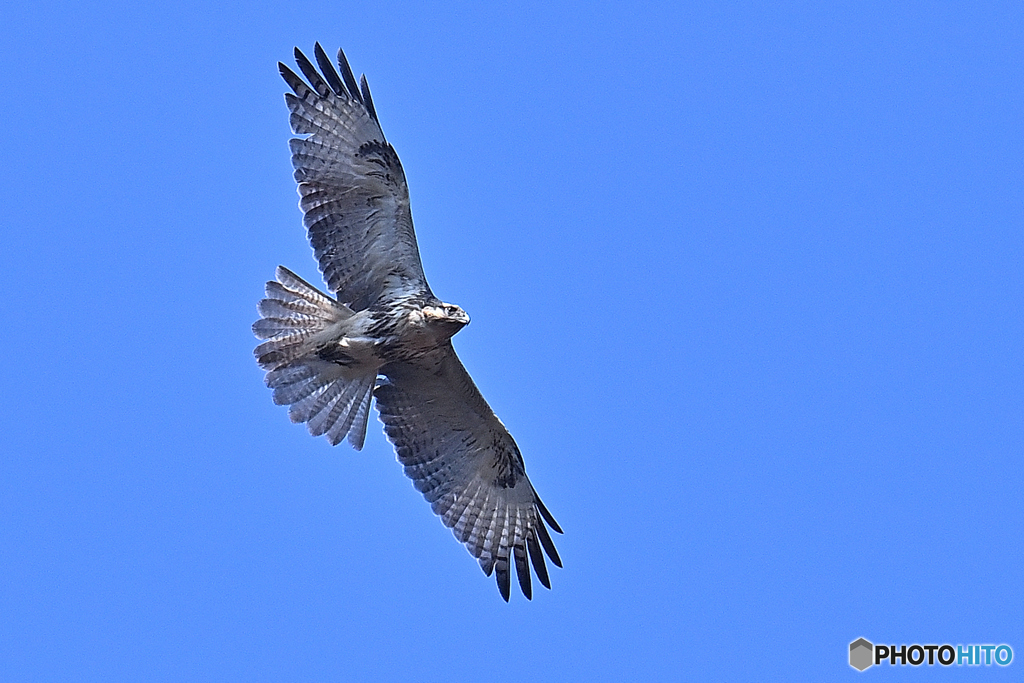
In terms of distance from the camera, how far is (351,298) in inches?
465

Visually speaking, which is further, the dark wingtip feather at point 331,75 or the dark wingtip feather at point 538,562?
the dark wingtip feather at point 538,562

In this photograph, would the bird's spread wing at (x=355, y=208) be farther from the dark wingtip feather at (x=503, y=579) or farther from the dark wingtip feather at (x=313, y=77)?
the dark wingtip feather at (x=503, y=579)

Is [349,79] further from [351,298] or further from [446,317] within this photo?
[446,317]

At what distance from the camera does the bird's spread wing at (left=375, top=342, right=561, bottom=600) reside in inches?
489

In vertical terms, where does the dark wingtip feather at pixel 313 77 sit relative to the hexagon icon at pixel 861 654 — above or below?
above

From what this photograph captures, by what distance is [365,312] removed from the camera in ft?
38.2

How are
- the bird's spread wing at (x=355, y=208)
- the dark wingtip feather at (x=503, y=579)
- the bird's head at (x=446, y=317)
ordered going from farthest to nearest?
the dark wingtip feather at (x=503, y=579) < the bird's spread wing at (x=355, y=208) < the bird's head at (x=446, y=317)

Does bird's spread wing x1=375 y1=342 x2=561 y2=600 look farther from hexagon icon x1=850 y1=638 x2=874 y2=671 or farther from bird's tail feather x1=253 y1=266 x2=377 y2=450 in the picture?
hexagon icon x1=850 y1=638 x2=874 y2=671

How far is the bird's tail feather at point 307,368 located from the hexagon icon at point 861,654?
422 centimetres

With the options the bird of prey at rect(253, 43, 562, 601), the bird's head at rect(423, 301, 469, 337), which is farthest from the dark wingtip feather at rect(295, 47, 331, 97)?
the bird's head at rect(423, 301, 469, 337)

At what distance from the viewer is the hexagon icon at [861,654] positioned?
12.3 meters

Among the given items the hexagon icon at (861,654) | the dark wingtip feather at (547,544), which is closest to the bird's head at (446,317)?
the dark wingtip feather at (547,544)

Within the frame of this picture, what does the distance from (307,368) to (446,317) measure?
114cm

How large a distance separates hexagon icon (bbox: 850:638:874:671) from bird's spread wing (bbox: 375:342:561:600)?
248 centimetres
